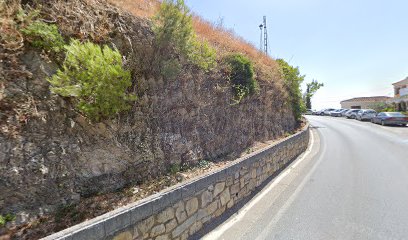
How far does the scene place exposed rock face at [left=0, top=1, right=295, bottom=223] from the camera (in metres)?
3.13

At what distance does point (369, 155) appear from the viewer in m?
10.8

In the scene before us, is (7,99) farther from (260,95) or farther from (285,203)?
(260,95)

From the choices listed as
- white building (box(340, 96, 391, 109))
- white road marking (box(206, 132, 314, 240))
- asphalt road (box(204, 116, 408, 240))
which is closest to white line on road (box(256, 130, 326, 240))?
asphalt road (box(204, 116, 408, 240))

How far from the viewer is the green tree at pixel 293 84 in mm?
16297

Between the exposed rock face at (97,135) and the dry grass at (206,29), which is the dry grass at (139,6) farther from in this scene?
the exposed rock face at (97,135)

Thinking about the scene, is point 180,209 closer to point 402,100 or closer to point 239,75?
point 239,75

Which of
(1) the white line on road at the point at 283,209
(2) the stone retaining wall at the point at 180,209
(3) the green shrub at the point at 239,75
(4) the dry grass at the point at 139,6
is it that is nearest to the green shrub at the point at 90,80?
(2) the stone retaining wall at the point at 180,209

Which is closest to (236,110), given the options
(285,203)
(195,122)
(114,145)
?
(195,122)

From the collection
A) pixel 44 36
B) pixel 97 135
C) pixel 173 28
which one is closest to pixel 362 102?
pixel 173 28

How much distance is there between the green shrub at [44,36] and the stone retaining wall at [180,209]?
2819 mm

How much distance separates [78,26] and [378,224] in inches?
259

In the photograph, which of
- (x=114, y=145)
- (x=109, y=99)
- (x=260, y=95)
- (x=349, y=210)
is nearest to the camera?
(x=109, y=99)

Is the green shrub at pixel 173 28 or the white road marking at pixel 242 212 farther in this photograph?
the green shrub at pixel 173 28

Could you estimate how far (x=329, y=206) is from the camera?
5352 millimetres
